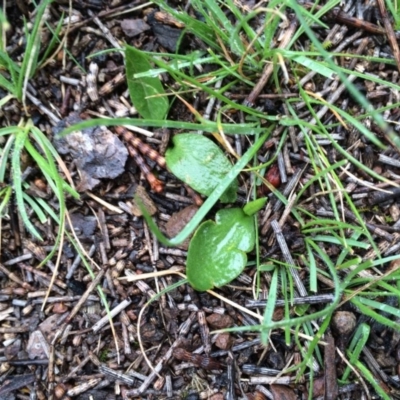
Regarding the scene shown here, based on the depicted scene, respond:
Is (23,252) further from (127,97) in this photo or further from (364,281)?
(364,281)

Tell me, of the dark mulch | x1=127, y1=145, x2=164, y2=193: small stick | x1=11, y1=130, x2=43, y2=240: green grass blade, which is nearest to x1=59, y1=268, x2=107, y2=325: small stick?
the dark mulch

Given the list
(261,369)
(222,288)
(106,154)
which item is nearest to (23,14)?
(106,154)

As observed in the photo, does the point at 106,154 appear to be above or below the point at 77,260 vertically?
above

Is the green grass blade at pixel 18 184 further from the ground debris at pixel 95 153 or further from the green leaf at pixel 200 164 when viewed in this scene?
the green leaf at pixel 200 164

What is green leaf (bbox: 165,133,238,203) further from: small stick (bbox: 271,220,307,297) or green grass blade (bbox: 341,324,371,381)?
green grass blade (bbox: 341,324,371,381)

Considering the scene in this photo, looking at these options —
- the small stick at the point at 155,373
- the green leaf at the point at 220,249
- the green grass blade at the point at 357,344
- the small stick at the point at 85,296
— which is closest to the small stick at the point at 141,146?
the green leaf at the point at 220,249

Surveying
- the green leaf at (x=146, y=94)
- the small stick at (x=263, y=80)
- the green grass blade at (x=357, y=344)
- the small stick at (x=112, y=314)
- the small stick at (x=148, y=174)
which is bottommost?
the small stick at (x=112, y=314)
